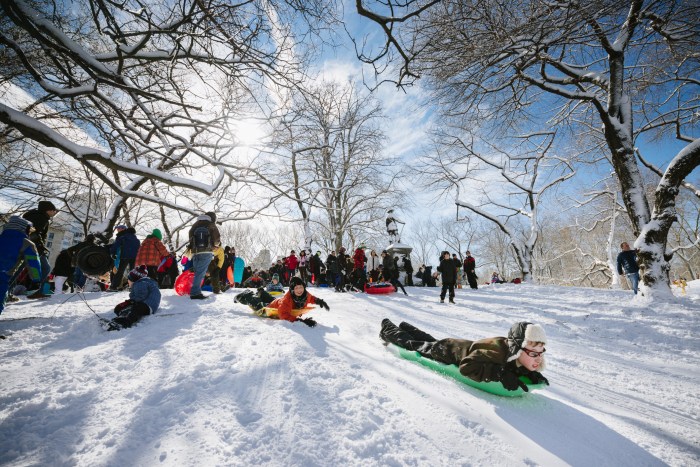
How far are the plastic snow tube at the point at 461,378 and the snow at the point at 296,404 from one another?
0.10 metres

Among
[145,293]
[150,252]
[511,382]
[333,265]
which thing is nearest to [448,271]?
[333,265]

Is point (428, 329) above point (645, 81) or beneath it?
beneath

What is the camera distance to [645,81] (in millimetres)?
7754

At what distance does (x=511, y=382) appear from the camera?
Result: 2.35 m

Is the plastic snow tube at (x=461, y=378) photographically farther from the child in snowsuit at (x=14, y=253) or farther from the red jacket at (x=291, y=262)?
the red jacket at (x=291, y=262)

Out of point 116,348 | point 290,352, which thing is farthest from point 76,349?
point 290,352

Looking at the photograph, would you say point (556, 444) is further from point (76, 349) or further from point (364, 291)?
point (364, 291)

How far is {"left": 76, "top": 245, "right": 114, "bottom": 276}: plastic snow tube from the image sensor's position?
412 centimetres

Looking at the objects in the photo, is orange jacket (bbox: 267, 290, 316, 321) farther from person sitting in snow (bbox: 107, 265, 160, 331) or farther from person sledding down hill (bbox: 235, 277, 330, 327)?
person sitting in snow (bbox: 107, 265, 160, 331)

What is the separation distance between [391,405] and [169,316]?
13.1 feet

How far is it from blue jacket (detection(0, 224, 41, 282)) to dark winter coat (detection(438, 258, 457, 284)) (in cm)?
860

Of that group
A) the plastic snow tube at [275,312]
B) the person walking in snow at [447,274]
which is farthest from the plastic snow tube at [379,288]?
the plastic snow tube at [275,312]

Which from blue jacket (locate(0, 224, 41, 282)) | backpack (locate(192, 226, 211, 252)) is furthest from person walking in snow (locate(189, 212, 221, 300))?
blue jacket (locate(0, 224, 41, 282))

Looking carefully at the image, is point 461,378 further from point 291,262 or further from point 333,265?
point 291,262
